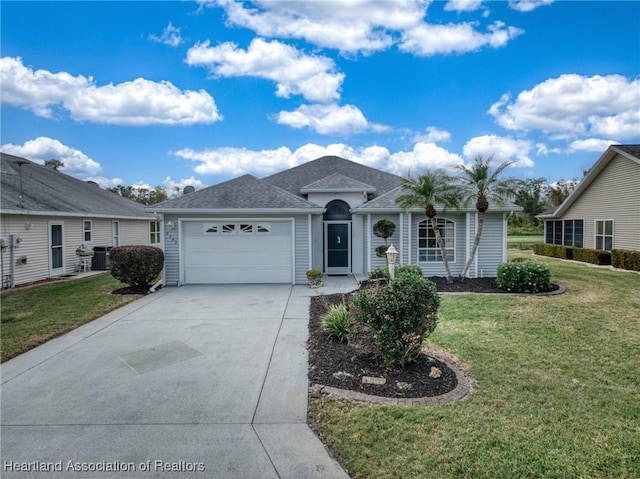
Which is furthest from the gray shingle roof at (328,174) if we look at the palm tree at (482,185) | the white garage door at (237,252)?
the palm tree at (482,185)

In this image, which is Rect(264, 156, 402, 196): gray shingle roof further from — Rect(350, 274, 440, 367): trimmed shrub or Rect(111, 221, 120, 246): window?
Rect(350, 274, 440, 367): trimmed shrub

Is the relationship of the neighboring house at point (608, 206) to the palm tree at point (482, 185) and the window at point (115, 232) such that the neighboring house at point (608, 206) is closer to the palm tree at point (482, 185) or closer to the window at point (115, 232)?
the palm tree at point (482, 185)

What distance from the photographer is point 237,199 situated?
39.1 ft

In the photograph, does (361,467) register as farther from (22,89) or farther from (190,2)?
(22,89)

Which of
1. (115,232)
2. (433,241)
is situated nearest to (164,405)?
(433,241)

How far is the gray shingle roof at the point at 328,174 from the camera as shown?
16.3 m

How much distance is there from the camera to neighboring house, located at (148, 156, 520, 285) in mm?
11680

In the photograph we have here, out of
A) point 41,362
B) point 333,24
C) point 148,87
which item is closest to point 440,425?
point 41,362

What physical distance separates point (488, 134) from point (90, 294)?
63.0ft

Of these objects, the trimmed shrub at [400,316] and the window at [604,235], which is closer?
the trimmed shrub at [400,316]

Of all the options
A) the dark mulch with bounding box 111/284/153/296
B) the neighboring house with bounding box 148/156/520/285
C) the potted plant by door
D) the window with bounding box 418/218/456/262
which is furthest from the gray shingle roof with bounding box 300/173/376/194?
the dark mulch with bounding box 111/284/153/296

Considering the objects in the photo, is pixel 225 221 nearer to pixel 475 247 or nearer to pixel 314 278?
pixel 314 278

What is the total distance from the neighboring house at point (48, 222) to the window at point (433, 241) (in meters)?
9.99

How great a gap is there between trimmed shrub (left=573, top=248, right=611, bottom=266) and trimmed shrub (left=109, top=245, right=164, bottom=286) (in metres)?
19.3
